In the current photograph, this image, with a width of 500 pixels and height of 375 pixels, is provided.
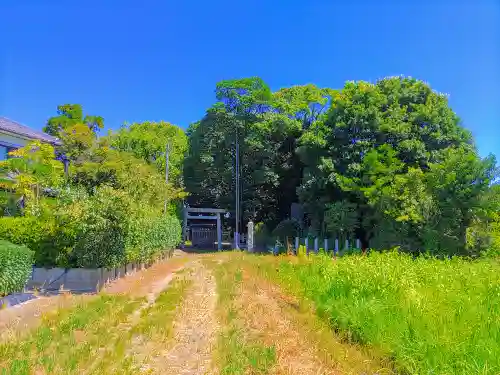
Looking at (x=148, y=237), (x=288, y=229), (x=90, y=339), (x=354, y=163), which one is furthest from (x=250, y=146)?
(x=90, y=339)

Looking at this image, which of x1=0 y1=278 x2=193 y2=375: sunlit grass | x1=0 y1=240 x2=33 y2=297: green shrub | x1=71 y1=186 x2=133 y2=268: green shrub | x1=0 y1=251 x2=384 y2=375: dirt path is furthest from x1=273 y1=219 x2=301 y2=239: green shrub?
x1=0 y1=240 x2=33 y2=297: green shrub

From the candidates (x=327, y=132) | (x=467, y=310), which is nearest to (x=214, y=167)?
(x=327, y=132)

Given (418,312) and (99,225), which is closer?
(418,312)

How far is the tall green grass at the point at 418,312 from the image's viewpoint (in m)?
3.71

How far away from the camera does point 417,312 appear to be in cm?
472

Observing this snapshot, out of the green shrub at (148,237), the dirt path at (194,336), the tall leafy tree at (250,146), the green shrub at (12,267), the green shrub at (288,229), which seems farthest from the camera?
the tall leafy tree at (250,146)

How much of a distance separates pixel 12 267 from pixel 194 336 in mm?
4495

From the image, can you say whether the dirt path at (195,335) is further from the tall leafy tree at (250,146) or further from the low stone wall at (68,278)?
the tall leafy tree at (250,146)

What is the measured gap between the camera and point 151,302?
8.02m

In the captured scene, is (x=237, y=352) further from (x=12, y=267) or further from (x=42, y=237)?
(x=42, y=237)

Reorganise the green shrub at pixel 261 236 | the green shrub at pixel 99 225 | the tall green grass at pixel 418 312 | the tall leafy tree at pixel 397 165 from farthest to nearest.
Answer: the green shrub at pixel 261 236
the tall leafy tree at pixel 397 165
the green shrub at pixel 99 225
the tall green grass at pixel 418 312

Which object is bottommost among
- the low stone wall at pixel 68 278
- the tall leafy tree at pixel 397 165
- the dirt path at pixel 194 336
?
the dirt path at pixel 194 336

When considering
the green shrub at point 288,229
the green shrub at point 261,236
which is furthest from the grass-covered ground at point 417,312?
the green shrub at point 261,236

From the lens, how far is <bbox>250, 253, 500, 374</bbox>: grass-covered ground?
3711 mm
